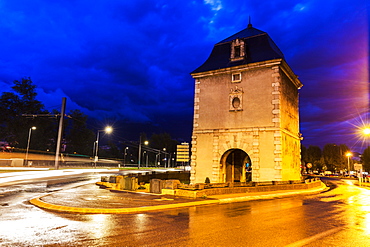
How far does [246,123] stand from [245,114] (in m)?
0.95

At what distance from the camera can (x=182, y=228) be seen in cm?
810

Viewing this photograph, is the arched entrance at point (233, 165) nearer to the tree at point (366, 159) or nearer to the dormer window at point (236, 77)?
the dormer window at point (236, 77)

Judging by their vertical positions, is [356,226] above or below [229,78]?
below

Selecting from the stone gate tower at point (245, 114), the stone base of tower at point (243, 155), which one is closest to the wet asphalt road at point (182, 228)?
the stone base of tower at point (243, 155)

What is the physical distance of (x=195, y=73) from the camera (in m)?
29.0

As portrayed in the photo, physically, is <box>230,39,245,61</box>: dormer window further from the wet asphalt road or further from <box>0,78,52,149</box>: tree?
<box>0,78,52,149</box>: tree

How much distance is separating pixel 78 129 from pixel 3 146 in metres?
27.6

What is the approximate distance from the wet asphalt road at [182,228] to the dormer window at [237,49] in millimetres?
19531

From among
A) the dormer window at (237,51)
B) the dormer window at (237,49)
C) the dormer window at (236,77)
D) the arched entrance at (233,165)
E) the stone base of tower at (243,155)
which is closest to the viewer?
the stone base of tower at (243,155)

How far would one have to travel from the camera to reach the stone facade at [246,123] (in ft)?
77.6

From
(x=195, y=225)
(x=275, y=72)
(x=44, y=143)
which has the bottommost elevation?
(x=195, y=225)

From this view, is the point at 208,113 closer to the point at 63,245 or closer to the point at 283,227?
the point at 283,227

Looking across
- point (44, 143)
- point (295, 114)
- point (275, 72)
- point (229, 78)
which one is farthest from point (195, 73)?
point (44, 143)

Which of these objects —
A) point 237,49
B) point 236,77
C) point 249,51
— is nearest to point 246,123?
point 236,77
